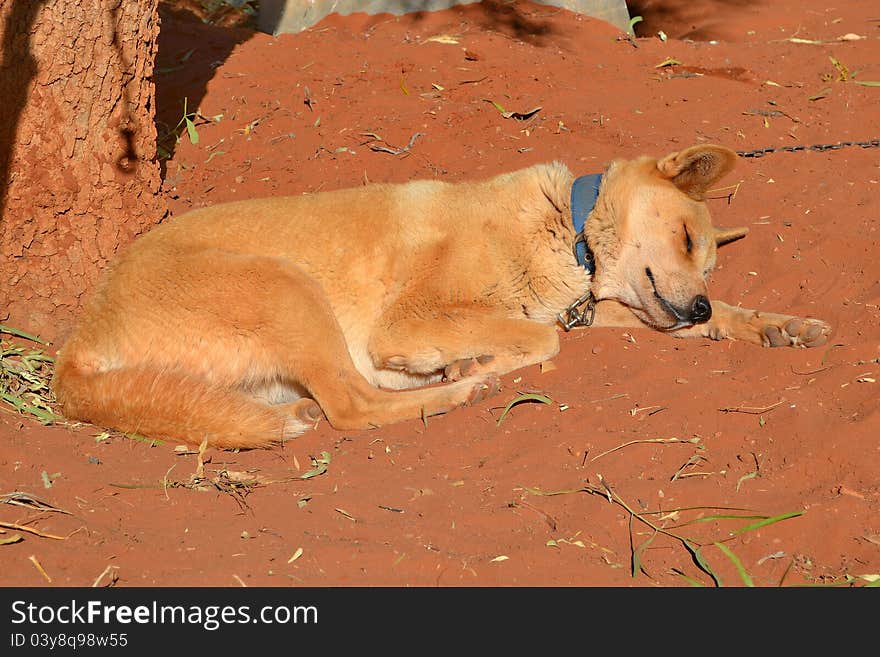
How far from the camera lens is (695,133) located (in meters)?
6.54

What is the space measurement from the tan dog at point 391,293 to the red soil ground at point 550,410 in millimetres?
187

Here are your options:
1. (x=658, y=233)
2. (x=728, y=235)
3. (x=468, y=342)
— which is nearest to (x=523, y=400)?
(x=468, y=342)

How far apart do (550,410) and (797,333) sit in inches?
56.6

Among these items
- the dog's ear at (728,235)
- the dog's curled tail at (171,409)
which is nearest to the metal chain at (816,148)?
the dog's ear at (728,235)

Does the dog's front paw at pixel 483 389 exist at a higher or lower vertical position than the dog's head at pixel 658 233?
lower

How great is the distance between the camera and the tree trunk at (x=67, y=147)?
4863 mm

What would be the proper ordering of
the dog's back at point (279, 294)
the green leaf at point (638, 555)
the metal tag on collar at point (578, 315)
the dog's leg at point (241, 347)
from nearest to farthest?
the green leaf at point (638, 555) → the dog's back at point (279, 294) → the dog's leg at point (241, 347) → the metal tag on collar at point (578, 315)

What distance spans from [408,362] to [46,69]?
8.18 feet

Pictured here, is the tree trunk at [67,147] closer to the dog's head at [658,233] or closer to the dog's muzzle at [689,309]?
the dog's head at [658,233]

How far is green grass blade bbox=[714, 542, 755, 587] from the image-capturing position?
124 inches

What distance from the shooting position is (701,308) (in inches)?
194

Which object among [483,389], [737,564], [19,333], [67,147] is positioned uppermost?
[67,147]

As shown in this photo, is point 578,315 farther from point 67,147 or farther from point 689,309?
point 67,147

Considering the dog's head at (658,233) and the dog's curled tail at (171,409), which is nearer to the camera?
the dog's curled tail at (171,409)
